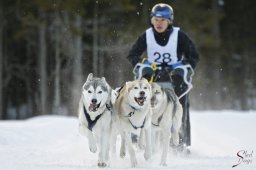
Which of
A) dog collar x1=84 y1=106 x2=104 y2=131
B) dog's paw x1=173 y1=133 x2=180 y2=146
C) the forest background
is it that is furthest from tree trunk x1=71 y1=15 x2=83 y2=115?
dog collar x1=84 y1=106 x2=104 y2=131

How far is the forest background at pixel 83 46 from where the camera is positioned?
2328 cm

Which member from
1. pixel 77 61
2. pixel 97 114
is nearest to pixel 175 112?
pixel 97 114

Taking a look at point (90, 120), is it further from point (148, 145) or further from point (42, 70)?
point (42, 70)

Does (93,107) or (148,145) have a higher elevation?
(93,107)

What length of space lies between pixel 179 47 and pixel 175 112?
3.77 feet

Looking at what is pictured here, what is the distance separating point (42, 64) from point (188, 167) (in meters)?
19.4

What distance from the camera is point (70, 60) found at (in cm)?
2405

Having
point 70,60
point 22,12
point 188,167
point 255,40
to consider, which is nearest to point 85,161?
point 188,167

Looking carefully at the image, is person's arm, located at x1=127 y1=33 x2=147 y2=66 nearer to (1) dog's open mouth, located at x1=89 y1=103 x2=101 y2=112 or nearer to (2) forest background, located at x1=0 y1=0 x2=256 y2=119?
(1) dog's open mouth, located at x1=89 y1=103 x2=101 y2=112

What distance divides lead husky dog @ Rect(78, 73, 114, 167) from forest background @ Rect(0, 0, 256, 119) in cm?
1430

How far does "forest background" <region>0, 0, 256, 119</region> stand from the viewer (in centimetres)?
2328

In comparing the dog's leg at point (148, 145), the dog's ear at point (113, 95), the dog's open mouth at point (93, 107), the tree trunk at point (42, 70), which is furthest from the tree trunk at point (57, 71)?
the dog's open mouth at point (93, 107)

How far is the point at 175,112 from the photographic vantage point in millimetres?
7668

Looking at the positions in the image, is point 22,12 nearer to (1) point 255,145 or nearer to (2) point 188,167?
(1) point 255,145
